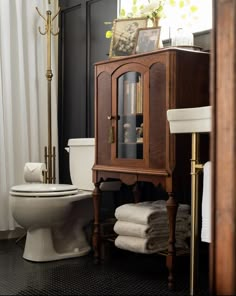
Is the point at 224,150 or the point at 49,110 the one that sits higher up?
the point at 49,110

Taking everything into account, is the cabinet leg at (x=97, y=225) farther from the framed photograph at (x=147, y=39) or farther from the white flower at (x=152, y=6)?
the white flower at (x=152, y=6)

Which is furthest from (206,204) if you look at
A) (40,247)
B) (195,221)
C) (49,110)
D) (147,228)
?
(49,110)

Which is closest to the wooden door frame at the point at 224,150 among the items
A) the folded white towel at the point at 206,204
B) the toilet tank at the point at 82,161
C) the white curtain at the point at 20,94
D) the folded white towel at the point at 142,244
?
the folded white towel at the point at 206,204

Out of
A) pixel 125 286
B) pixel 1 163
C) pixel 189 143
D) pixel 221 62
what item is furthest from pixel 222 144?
pixel 1 163

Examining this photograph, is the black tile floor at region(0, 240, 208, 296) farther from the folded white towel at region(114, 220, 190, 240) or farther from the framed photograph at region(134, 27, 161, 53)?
the framed photograph at region(134, 27, 161, 53)

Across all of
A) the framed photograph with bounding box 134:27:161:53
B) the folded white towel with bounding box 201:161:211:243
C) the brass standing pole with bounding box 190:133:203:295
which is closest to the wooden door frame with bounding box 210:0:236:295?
the folded white towel with bounding box 201:161:211:243

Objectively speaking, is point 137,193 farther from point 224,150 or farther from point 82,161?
point 224,150

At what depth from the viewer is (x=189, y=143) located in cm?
225

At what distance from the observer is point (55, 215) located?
2670 millimetres

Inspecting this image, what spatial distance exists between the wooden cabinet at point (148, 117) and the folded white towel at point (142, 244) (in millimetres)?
140

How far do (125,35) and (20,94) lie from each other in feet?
3.48

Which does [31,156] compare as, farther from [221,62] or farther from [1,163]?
[221,62]

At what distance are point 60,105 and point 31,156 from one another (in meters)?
0.53

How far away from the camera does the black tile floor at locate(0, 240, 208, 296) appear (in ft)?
6.98
